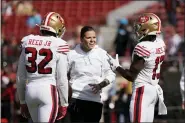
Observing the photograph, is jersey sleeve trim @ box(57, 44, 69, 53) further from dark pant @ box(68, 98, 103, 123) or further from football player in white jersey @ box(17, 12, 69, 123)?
dark pant @ box(68, 98, 103, 123)

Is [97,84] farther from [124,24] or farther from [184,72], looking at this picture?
[124,24]

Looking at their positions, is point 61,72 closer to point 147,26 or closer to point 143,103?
point 143,103

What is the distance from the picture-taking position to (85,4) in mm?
23562

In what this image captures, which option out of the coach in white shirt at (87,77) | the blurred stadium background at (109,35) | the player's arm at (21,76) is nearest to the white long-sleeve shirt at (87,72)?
the coach in white shirt at (87,77)

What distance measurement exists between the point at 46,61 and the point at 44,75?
162 millimetres

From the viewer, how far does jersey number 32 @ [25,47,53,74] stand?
25.7ft

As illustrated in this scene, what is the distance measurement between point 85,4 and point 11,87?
33.9 feet

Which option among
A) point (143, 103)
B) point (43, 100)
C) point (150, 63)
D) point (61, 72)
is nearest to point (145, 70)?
point (150, 63)

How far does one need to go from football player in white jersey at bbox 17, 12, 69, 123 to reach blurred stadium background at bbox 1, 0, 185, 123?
13.8 ft

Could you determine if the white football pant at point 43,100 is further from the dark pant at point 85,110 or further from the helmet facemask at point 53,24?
the dark pant at point 85,110

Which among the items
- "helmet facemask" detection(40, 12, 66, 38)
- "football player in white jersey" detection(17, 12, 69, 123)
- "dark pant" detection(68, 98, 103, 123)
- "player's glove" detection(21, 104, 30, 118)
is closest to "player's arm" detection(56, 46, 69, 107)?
"football player in white jersey" detection(17, 12, 69, 123)

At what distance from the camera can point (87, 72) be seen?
9.12 metres

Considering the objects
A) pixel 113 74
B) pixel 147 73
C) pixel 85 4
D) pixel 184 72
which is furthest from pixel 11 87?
pixel 85 4

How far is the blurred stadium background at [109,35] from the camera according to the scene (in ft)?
45.0
